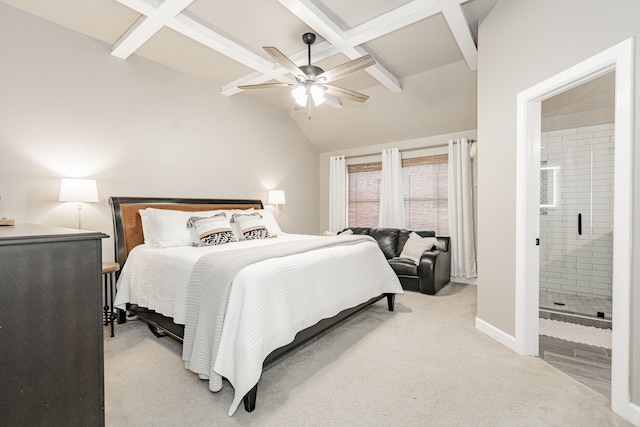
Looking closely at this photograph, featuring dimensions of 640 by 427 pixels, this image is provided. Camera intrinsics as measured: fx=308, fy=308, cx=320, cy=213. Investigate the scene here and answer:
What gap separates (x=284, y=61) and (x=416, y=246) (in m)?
3.24

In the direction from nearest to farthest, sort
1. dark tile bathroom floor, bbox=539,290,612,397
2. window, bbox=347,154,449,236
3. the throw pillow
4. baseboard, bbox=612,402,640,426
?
1. baseboard, bbox=612,402,640,426
2. dark tile bathroom floor, bbox=539,290,612,397
3. the throw pillow
4. window, bbox=347,154,449,236

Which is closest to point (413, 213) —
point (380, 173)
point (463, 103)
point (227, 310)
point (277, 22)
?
point (380, 173)

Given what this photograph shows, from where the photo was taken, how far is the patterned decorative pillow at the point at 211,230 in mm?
3135

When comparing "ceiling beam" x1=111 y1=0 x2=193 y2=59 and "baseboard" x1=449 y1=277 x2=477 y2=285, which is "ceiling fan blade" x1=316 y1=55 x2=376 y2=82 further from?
"baseboard" x1=449 y1=277 x2=477 y2=285

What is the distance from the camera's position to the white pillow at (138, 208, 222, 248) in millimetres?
3047

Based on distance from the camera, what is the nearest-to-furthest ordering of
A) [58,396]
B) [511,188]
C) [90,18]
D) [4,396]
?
1. [4,396]
2. [58,396]
3. [511,188]
4. [90,18]

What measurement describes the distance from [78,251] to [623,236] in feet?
8.83

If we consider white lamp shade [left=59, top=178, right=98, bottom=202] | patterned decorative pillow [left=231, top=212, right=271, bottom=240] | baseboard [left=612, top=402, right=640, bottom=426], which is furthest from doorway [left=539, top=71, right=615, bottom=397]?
white lamp shade [left=59, top=178, right=98, bottom=202]

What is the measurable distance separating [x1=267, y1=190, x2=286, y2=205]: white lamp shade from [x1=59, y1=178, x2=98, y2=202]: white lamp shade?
2.58 m

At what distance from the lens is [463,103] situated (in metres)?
4.38

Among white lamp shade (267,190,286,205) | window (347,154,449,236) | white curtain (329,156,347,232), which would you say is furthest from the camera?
white curtain (329,156,347,232)

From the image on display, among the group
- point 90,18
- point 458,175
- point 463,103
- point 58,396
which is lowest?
point 58,396

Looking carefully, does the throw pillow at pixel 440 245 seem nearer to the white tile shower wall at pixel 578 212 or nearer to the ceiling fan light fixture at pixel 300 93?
the white tile shower wall at pixel 578 212

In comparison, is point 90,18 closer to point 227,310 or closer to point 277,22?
point 277,22
